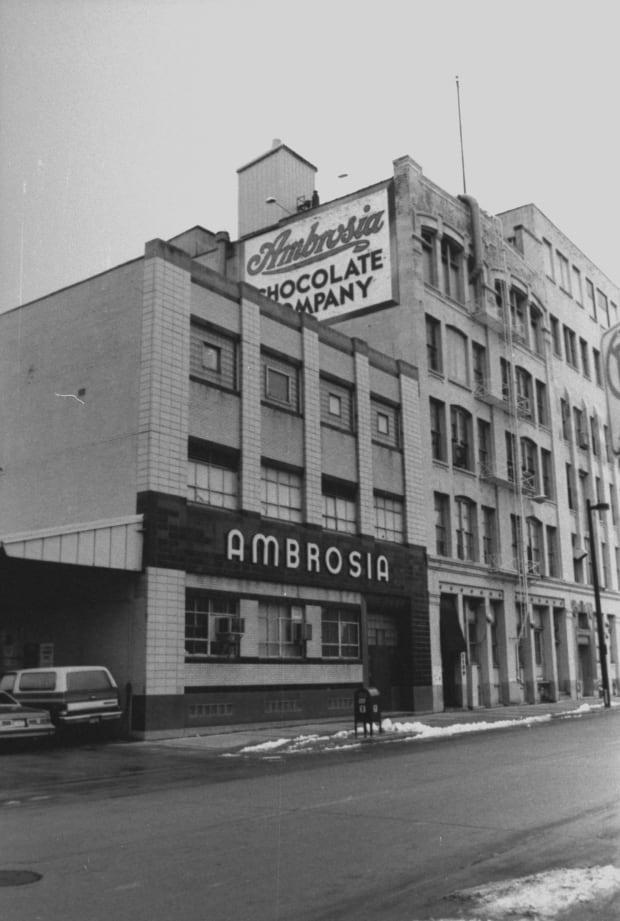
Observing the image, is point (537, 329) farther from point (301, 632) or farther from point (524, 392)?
point (301, 632)

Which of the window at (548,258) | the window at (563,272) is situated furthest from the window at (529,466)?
the window at (563,272)

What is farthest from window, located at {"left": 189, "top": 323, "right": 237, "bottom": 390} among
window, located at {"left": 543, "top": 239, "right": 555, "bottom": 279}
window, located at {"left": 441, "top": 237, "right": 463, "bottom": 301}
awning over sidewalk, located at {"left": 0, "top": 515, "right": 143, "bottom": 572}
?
window, located at {"left": 543, "top": 239, "right": 555, "bottom": 279}

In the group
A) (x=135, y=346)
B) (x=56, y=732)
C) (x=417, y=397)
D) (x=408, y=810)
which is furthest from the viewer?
(x=417, y=397)

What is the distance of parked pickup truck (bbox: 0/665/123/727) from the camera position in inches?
825

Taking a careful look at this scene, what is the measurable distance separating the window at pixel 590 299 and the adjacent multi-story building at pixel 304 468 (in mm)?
6614

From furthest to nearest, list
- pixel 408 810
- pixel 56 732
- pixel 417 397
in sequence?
pixel 417 397 < pixel 56 732 < pixel 408 810

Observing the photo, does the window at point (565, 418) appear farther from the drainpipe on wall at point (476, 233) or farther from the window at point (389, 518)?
the window at point (389, 518)

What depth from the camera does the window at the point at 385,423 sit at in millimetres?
33406

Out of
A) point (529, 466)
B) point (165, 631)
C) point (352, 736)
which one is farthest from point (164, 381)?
point (529, 466)

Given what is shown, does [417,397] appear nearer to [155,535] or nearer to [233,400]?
[233,400]

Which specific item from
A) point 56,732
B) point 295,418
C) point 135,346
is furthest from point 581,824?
point 295,418

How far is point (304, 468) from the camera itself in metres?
29.2

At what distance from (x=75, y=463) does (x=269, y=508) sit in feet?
19.8

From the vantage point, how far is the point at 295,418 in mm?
29406
